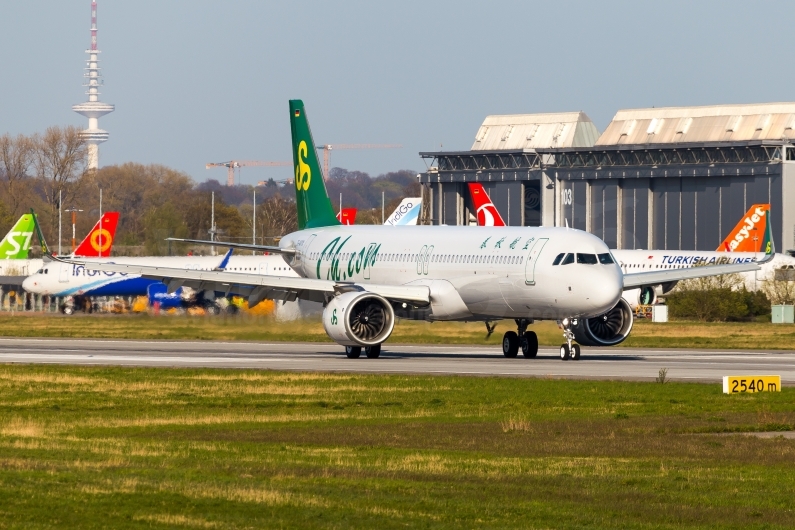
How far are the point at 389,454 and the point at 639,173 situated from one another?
98.9 meters

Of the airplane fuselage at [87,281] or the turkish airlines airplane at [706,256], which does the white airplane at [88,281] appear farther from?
the turkish airlines airplane at [706,256]

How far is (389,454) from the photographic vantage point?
1891cm

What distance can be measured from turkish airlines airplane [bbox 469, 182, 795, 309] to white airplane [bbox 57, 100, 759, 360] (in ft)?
81.1

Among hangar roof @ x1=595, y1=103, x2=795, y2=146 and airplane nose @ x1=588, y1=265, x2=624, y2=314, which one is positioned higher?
hangar roof @ x1=595, y1=103, x2=795, y2=146

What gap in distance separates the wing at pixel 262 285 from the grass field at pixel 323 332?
5.30 meters

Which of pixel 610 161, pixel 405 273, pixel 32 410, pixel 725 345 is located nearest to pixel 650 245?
pixel 610 161

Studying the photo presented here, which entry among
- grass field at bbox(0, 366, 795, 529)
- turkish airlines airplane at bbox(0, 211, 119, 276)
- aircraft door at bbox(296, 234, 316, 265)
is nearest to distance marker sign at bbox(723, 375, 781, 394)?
grass field at bbox(0, 366, 795, 529)

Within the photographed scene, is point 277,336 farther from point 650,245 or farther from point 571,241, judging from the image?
point 650,245

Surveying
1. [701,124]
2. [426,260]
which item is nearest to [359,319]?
[426,260]

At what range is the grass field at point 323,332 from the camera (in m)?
50.0

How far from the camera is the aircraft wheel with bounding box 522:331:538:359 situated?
41938mm

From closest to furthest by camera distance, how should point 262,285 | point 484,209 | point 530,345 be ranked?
point 530,345 < point 262,285 < point 484,209

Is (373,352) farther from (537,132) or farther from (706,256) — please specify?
(537,132)

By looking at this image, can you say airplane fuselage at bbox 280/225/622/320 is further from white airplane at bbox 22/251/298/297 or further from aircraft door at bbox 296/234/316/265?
white airplane at bbox 22/251/298/297
